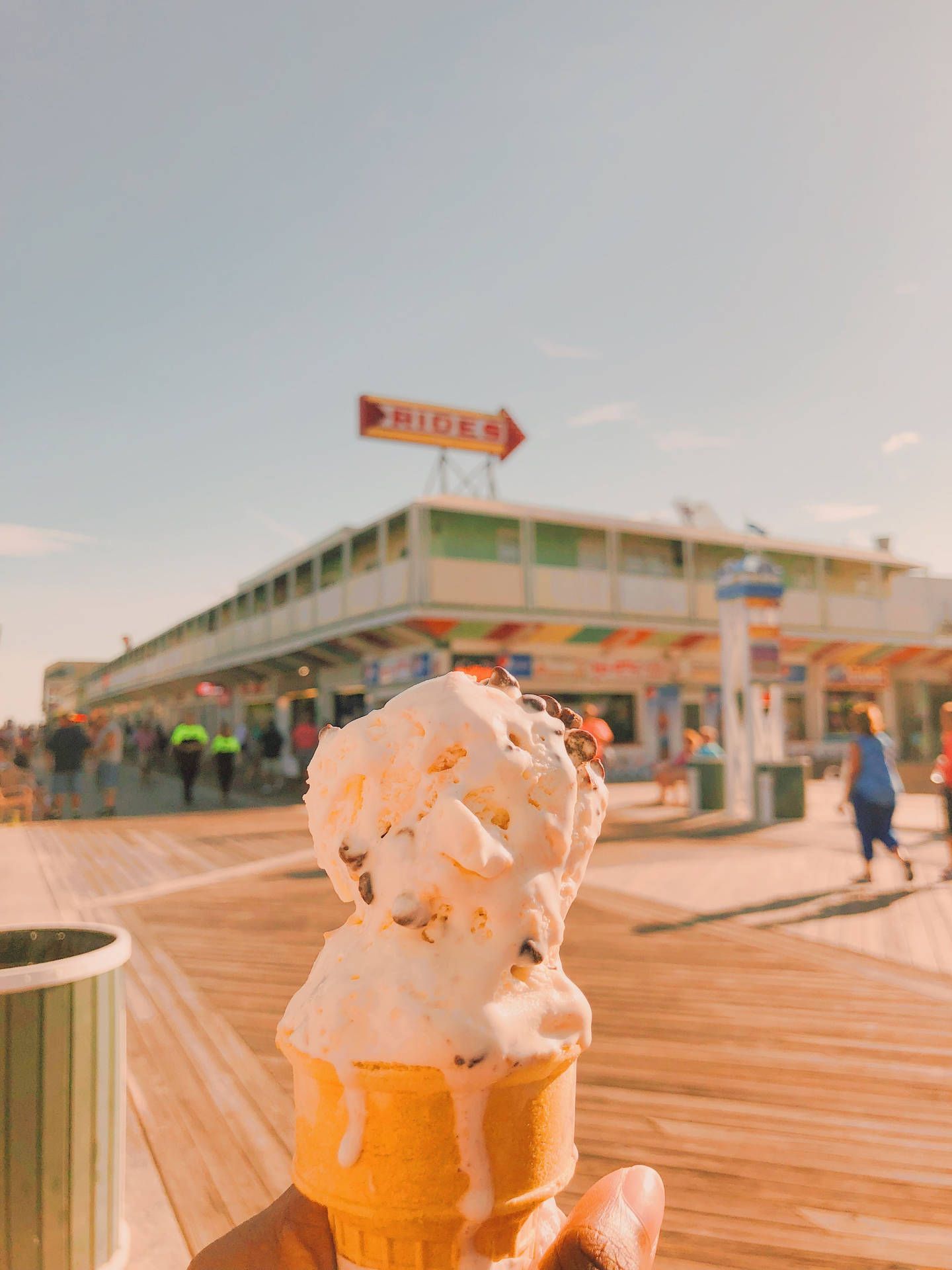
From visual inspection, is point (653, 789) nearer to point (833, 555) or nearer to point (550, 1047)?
point (833, 555)

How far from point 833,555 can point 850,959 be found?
23.1 m

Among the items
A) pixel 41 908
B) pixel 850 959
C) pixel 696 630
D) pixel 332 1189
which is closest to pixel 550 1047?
pixel 332 1189

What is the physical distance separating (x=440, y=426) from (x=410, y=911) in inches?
819

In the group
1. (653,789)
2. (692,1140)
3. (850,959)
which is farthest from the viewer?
(653,789)

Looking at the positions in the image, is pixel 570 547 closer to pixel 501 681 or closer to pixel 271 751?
pixel 271 751

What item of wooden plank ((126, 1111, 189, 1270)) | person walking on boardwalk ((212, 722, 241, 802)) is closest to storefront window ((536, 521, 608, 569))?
person walking on boardwalk ((212, 722, 241, 802))

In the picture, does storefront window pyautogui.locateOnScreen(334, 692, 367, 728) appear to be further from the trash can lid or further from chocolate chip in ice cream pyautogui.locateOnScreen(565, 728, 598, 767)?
chocolate chip in ice cream pyautogui.locateOnScreen(565, 728, 598, 767)

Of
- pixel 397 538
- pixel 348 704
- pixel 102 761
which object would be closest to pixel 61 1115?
pixel 102 761

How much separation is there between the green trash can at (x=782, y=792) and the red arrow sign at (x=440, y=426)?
1259cm

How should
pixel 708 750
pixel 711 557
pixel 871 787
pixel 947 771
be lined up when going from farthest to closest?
pixel 711 557 → pixel 708 750 → pixel 947 771 → pixel 871 787

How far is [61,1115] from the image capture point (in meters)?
2.12

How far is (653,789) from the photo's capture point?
60.2 feet

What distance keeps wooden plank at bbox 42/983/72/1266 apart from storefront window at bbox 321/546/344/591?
72.9ft

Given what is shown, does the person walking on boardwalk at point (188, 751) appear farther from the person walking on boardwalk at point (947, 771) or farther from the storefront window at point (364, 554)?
the person walking on boardwalk at point (947, 771)
